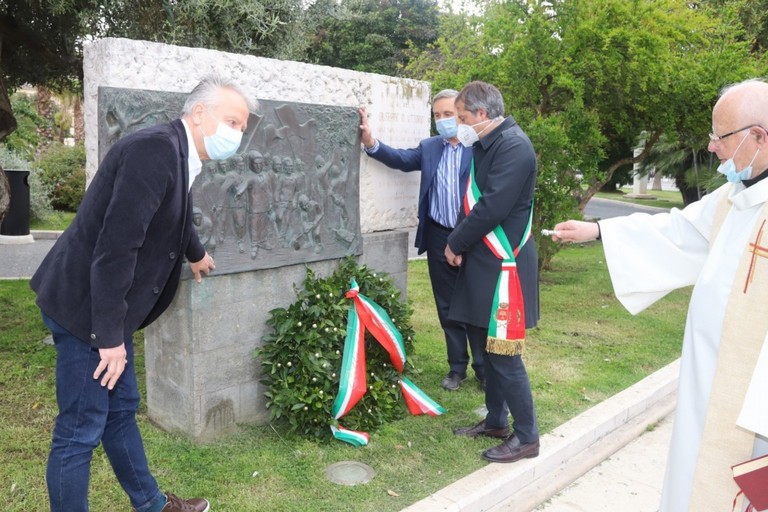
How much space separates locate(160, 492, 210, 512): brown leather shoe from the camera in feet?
9.67

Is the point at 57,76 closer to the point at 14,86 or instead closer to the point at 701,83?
the point at 14,86

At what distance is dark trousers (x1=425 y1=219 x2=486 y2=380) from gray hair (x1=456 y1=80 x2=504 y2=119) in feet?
3.73

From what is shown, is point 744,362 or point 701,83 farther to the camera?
point 701,83

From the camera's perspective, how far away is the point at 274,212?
398cm

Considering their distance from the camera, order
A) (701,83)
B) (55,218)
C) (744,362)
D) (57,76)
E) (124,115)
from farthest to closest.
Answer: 1. (55,218)
2. (701,83)
3. (57,76)
4. (124,115)
5. (744,362)

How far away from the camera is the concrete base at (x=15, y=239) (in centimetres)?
1167

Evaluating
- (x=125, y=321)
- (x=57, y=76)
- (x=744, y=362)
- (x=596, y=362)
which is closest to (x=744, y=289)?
(x=744, y=362)

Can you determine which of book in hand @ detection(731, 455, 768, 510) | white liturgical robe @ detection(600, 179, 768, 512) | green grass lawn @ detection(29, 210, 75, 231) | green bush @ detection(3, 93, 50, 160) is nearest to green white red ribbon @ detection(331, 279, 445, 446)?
white liturgical robe @ detection(600, 179, 768, 512)

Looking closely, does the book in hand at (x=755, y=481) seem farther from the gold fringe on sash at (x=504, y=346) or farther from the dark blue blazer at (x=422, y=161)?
the dark blue blazer at (x=422, y=161)

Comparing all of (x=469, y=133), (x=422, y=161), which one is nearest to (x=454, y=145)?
Answer: (x=422, y=161)

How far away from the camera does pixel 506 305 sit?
141 inches

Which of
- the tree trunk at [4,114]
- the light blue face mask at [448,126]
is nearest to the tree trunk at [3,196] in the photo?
the tree trunk at [4,114]

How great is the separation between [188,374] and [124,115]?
1471 mm

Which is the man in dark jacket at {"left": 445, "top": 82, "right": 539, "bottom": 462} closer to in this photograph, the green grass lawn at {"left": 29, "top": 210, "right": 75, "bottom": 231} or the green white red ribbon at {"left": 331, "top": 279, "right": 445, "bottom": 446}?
the green white red ribbon at {"left": 331, "top": 279, "right": 445, "bottom": 446}
